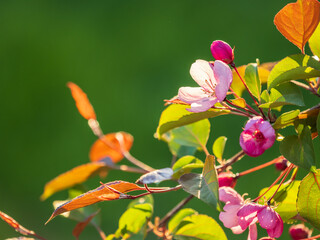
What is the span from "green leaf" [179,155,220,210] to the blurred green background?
65.5 inches

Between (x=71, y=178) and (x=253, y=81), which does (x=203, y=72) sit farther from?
(x=71, y=178)

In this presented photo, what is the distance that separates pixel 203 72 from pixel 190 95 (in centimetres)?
2

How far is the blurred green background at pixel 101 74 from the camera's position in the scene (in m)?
2.25

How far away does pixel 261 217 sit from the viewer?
37cm

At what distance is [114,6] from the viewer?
2996 mm

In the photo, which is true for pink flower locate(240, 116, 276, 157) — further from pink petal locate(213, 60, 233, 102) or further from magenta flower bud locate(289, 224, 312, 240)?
magenta flower bud locate(289, 224, 312, 240)

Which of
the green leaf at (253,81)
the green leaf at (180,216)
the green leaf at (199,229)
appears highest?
the green leaf at (253,81)

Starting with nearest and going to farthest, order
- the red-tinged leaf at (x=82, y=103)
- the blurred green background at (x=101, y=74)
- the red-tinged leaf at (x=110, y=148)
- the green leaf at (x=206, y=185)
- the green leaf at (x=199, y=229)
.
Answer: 1. the green leaf at (x=206, y=185)
2. the green leaf at (x=199, y=229)
3. the red-tinged leaf at (x=82, y=103)
4. the red-tinged leaf at (x=110, y=148)
5. the blurred green background at (x=101, y=74)

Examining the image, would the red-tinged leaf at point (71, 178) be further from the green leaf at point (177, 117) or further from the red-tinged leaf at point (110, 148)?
the green leaf at point (177, 117)

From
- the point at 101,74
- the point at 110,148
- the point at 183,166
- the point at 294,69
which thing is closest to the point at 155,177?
the point at 183,166

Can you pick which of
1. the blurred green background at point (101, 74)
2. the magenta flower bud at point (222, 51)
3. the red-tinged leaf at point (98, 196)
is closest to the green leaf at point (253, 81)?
the magenta flower bud at point (222, 51)

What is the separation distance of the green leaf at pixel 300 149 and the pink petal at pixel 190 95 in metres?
0.07

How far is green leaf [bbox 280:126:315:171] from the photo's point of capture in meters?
0.36

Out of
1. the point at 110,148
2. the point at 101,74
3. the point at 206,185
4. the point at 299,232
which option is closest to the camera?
the point at 206,185
